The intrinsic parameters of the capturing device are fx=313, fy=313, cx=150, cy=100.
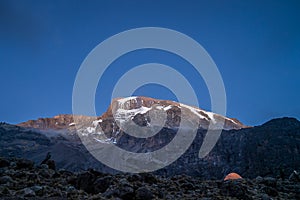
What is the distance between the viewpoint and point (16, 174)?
17.6m

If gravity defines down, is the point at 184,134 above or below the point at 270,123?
above

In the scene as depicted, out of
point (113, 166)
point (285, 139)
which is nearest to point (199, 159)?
point (285, 139)

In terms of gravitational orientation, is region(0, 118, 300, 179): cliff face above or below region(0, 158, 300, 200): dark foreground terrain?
above

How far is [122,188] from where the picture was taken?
1463cm

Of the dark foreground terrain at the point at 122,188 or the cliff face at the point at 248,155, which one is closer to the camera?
the dark foreground terrain at the point at 122,188

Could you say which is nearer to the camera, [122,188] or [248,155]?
[122,188]

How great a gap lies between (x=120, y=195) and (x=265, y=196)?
7674 millimetres

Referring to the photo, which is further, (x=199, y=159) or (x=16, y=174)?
(x=199, y=159)

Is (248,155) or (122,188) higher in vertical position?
(248,155)

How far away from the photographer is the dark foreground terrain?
14328 millimetres

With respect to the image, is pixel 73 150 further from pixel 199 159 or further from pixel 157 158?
pixel 199 159

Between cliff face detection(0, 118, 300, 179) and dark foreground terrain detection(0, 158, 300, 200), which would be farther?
cliff face detection(0, 118, 300, 179)

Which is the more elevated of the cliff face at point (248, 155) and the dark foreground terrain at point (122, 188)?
the cliff face at point (248, 155)

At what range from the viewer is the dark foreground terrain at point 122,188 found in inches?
564
